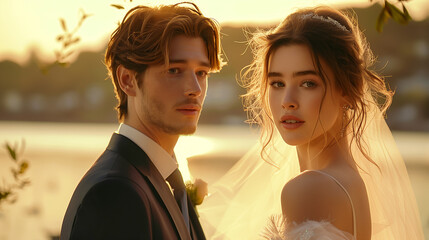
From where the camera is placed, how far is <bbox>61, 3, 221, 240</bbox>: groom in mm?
2748

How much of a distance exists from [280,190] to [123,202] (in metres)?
1.60

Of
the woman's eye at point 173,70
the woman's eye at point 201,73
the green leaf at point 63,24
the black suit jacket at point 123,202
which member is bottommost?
the black suit jacket at point 123,202

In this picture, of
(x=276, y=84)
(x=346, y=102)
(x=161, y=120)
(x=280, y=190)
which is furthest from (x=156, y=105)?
(x=280, y=190)

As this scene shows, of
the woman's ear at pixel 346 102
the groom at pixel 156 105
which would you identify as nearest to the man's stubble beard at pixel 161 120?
the groom at pixel 156 105

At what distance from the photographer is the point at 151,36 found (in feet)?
10.5

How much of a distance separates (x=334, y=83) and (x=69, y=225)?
153cm

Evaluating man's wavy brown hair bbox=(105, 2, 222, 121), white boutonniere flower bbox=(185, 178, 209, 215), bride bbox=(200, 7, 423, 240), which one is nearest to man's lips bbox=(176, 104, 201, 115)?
man's wavy brown hair bbox=(105, 2, 222, 121)

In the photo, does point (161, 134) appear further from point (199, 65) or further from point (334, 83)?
point (334, 83)

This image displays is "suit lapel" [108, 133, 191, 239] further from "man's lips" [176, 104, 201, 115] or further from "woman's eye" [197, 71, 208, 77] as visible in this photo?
"woman's eye" [197, 71, 208, 77]

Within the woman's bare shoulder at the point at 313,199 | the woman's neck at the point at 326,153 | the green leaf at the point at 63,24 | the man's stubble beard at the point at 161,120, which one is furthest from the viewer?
the woman's neck at the point at 326,153

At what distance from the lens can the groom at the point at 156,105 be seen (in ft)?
9.02

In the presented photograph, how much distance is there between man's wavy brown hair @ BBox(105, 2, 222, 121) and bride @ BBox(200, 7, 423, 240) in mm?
298

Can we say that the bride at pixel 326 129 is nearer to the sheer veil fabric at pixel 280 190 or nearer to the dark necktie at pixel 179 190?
the sheer veil fabric at pixel 280 190

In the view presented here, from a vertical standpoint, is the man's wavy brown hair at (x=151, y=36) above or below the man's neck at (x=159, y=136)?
above
